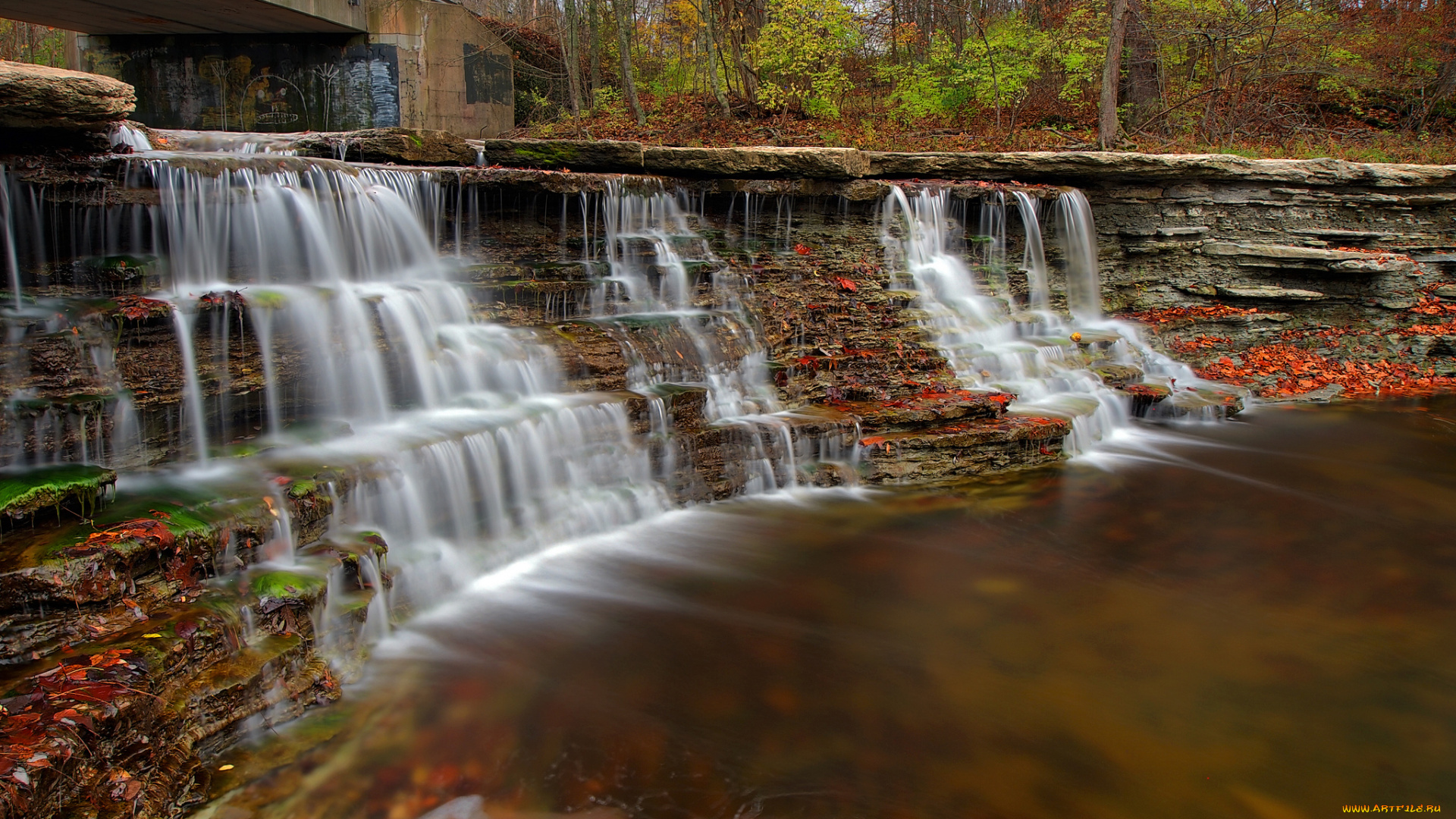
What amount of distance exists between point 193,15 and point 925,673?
1401cm

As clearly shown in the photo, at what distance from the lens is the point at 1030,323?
1142 centimetres

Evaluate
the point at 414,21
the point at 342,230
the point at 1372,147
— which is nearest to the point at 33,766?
the point at 342,230

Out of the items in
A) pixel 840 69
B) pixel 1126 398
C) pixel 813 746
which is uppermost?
pixel 840 69

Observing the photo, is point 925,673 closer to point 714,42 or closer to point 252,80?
point 714,42

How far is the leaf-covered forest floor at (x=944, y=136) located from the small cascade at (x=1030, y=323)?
3677 millimetres

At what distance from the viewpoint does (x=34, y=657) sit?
3963mm

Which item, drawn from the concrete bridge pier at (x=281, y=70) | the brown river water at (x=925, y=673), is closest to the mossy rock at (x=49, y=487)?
the brown river water at (x=925, y=673)

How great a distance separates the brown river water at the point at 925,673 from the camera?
13.4 ft

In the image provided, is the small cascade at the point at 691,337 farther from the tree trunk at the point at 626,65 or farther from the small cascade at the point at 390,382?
the tree trunk at the point at 626,65

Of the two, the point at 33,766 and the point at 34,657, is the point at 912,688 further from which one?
the point at 34,657

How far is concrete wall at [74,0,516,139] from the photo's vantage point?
47.3 feet

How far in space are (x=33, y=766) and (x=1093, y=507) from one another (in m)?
7.40

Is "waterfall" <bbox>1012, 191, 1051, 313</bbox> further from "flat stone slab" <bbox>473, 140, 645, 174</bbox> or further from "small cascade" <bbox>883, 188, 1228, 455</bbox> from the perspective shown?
"flat stone slab" <bbox>473, 140, 645, 174</bbox>

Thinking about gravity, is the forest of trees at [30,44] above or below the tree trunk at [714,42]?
above
